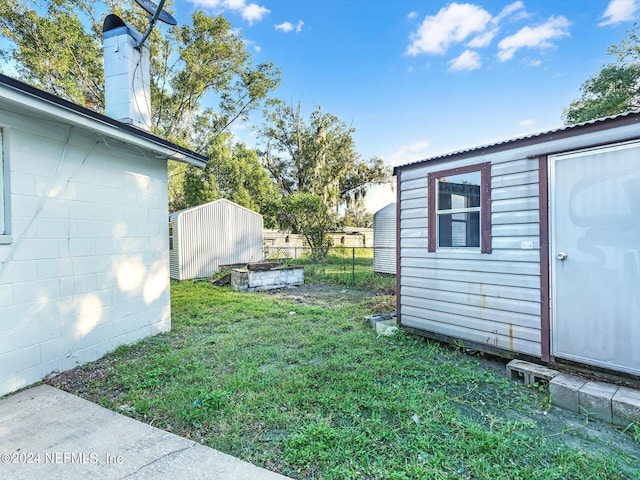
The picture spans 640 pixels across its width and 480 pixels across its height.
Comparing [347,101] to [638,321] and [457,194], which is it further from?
[638,321]

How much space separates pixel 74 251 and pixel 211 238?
777 centimetres

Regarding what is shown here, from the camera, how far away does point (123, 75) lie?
14.8 feet

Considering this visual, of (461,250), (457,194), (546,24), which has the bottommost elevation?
(461,250)

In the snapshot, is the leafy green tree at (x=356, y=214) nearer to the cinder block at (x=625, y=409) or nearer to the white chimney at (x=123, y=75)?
the white chimney at (x=123, y=75)

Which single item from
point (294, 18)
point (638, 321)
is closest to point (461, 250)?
point (638, 321)

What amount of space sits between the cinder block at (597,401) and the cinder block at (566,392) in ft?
0.11

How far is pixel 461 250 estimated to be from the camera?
3.78 metres

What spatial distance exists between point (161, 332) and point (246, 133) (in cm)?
2076

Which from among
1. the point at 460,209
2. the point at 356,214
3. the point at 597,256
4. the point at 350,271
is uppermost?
the point at 356,214

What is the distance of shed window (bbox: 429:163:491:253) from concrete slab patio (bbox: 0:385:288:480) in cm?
307

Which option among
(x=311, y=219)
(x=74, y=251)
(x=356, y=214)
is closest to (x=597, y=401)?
(x=74, y=251)

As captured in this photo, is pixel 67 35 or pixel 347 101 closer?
pixel 67 35

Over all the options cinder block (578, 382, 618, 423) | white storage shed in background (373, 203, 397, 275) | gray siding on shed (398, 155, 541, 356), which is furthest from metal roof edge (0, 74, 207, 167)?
white storage shed in background (373, 203, 397, 275)

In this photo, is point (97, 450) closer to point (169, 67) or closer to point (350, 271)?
point (350, 271)
